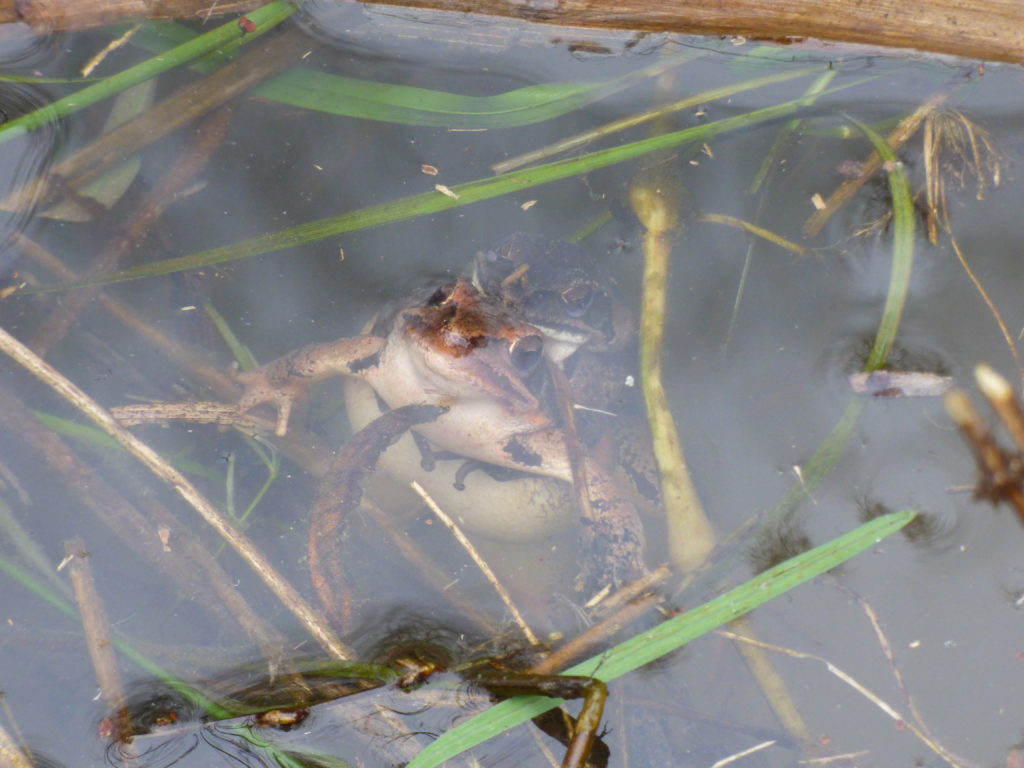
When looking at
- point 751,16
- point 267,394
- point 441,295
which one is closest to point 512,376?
point 441,295

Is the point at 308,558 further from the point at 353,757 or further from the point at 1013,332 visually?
the point at 1013,332

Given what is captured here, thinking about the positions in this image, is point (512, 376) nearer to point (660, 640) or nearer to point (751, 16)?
point (660, 640)

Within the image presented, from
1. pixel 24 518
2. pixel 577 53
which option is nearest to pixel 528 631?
pixel 24 518

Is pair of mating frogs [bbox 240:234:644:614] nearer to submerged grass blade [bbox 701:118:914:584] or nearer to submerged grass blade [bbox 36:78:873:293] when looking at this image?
submerged grass blade [bbox 36:78:873:293]

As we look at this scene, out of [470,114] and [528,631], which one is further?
[470,114]

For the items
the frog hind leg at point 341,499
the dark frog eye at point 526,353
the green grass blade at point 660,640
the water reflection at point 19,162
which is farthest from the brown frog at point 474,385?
the water reflection at point 19,162

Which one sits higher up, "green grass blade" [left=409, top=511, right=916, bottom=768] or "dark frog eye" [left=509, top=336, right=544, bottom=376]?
"dark frog eye" [left=509, top=336, right=544, bottom=376]

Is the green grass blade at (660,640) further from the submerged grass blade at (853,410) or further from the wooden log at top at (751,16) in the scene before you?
the wooden log at top at (751,16)

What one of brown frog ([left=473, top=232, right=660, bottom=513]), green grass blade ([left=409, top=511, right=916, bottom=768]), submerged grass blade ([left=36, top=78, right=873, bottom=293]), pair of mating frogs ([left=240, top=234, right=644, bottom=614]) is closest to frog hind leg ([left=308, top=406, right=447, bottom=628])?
pair of mating frogs ([left=240, top=234, right=644, bottom=614])
